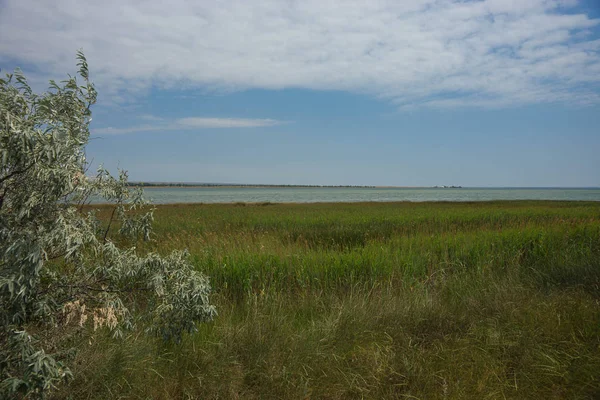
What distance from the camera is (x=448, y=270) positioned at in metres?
8.62

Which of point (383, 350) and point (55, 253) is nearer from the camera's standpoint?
point (55, 253)

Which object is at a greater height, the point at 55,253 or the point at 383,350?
the point at 55,253

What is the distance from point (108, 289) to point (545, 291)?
7071 millimetres

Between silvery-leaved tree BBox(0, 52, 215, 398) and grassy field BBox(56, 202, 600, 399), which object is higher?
silvery-leaved tree BBox(0, 52, 215, 398)

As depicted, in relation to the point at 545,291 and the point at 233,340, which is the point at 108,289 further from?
the point at 545,291

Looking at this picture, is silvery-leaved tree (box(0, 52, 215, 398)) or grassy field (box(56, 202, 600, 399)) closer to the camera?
silvery-leaved tree (box(0, 52, 215, 398))

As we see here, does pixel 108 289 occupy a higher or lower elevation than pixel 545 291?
higher

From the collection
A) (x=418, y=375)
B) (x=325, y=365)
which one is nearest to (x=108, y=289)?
(x=325, y=365)

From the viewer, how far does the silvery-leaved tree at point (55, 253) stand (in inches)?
94.3

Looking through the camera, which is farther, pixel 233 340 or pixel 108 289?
pixel 233 340

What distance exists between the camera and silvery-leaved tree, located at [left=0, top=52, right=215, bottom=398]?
7.86 feet

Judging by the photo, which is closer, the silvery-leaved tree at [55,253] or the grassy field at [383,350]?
the silvery-leaved tree at [55,253]

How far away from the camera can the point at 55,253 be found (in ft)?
10.1

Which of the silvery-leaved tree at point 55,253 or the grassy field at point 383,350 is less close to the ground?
the silvery-leaved tree at point 55,253
